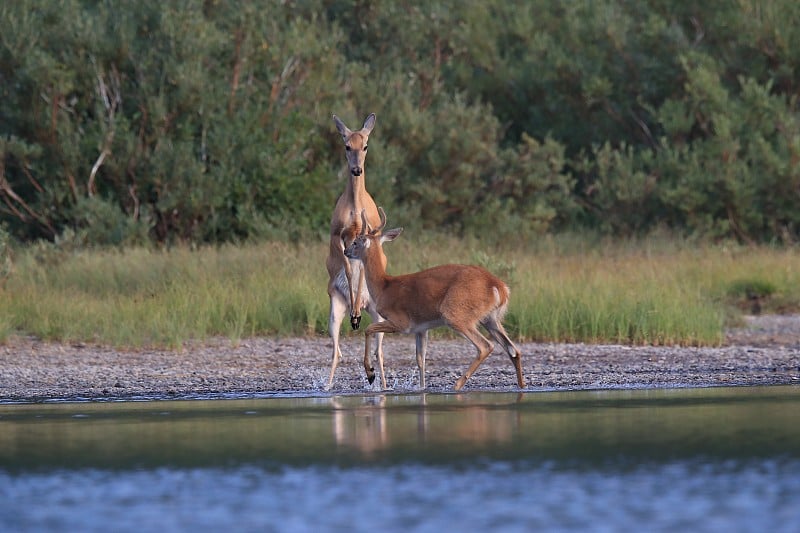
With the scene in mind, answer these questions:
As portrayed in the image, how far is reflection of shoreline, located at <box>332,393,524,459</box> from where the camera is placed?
800 cm

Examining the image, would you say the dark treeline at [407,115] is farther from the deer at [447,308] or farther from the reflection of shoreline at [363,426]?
the reflection of shoreline at [363,426]

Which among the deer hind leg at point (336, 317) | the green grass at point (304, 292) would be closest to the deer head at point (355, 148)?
the deer hind leg at point (336, 317)

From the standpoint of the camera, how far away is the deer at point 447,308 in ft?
36.5

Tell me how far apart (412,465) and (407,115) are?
62.0ft

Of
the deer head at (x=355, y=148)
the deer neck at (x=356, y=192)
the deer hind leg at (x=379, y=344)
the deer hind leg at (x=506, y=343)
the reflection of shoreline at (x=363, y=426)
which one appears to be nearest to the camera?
the reflection of shoreline at (x=363, y=426)

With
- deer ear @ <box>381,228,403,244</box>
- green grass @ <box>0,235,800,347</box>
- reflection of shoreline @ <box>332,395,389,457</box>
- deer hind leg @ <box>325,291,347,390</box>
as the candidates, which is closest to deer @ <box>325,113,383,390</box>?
deer hind leg @ <box>325,291,347,390</box>

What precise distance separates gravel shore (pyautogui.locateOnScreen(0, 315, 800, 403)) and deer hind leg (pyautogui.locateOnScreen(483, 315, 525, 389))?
0.18 metres

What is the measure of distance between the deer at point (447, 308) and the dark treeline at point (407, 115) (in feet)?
31.7

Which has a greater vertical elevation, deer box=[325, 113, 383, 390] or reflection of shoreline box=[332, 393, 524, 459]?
deer box=[325, 113, 383, 390]

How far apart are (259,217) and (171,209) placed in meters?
1.44

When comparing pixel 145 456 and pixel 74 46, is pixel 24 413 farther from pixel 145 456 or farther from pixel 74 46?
pixel 74 46

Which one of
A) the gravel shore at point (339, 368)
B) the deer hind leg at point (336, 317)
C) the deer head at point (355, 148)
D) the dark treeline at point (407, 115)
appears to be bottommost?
the gravel shore at point (339, 368)

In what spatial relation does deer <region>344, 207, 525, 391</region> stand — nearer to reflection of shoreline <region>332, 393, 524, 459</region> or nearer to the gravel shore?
the gravel shore

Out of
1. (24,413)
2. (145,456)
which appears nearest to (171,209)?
(24,413)
